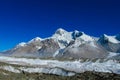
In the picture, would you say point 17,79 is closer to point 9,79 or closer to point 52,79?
point 9,79

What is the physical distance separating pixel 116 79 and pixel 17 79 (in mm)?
57620

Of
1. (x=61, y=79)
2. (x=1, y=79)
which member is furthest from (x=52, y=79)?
(x=1, y=79)

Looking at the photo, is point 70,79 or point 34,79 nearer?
point 34,79

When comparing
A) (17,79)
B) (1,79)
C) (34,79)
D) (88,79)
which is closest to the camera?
(1,79)

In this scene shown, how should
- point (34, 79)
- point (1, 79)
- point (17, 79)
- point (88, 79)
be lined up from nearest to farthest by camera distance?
point (1, 79), point (17, 79), point (34, 79), point (88, 79)

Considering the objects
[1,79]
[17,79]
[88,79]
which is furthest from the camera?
[88,79]

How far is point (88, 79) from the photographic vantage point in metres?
192

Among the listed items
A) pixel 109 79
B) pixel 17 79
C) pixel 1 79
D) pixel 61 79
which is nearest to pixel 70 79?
pixel 61 79

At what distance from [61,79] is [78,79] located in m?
12.0

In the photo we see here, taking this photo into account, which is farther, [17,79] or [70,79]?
[70,79]

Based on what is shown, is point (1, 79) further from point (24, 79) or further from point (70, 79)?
point (70, 79)

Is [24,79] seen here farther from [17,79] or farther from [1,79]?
[1,79]

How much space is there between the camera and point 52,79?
193 meters

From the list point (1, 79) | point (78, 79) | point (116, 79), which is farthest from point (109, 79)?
point (1, 79)
